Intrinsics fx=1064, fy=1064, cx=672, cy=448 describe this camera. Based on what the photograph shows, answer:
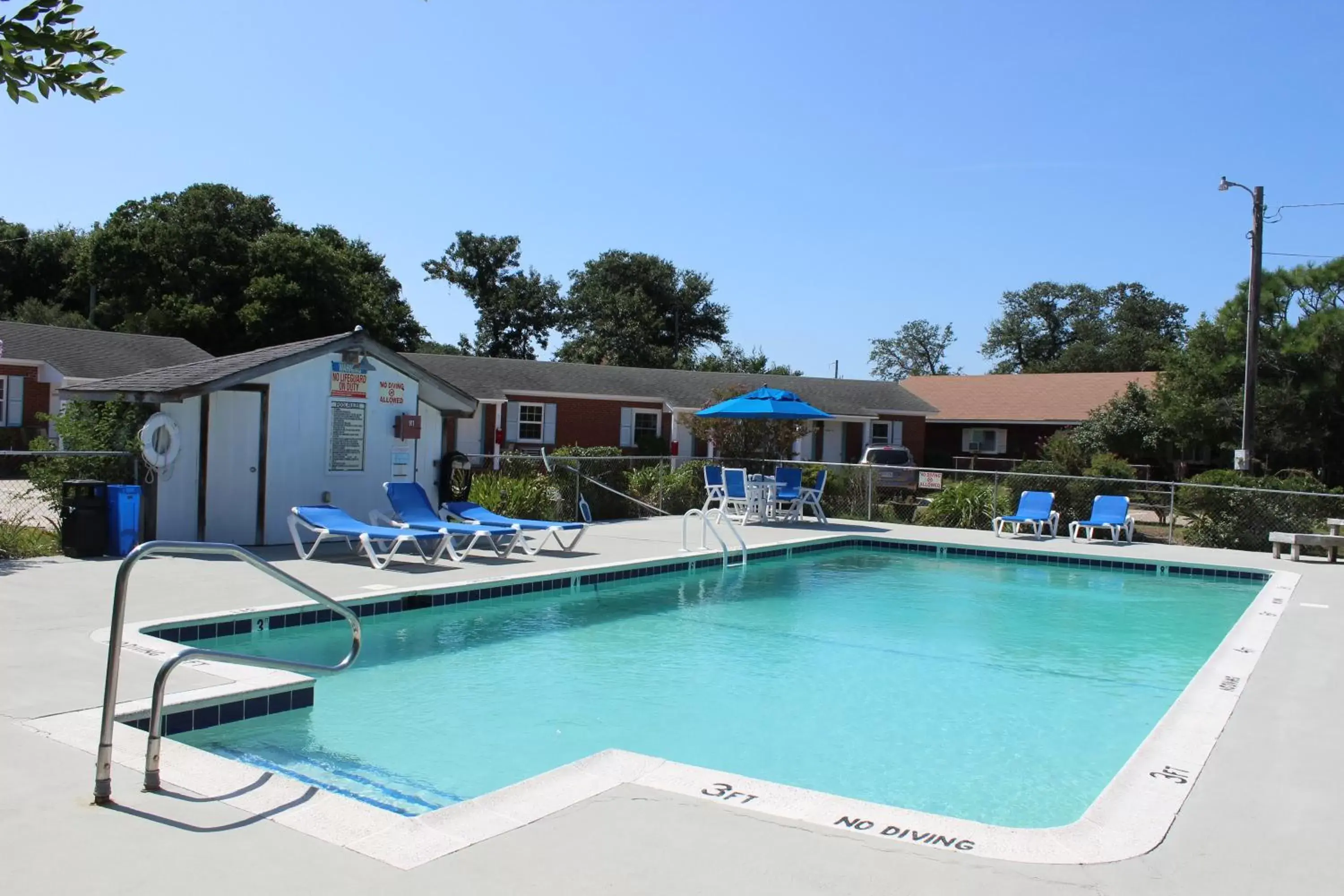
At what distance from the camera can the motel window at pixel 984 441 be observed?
126ft

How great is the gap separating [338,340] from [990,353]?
6494 cm

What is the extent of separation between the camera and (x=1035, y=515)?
57.4 feet

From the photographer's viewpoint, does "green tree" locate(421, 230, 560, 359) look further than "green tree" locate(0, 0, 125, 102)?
Yes

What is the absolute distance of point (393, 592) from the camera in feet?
30.8

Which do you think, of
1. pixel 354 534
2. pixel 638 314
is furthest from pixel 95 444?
pixel 638 314

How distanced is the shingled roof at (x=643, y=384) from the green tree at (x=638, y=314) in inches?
675

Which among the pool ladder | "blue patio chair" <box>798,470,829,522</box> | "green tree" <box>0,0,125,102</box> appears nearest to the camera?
"green tree" <box>0,0,125,102</box>

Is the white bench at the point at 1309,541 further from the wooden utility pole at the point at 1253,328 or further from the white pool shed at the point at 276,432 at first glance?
the white pool shed at the point at 276,432

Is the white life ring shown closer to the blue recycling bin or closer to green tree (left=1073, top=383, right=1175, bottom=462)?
the blue recycling bin

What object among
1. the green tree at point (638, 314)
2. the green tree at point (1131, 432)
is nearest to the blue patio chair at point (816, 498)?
the green tree at point (1131, 432)

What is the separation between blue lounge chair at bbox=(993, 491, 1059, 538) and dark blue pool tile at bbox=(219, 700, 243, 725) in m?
13.8

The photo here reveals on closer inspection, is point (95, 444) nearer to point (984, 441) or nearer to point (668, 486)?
point (668, 486)

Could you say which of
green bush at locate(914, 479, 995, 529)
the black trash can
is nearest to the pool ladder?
green bush at locate(914, 479, 995, 529)

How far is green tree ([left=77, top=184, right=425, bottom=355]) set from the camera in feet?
123
